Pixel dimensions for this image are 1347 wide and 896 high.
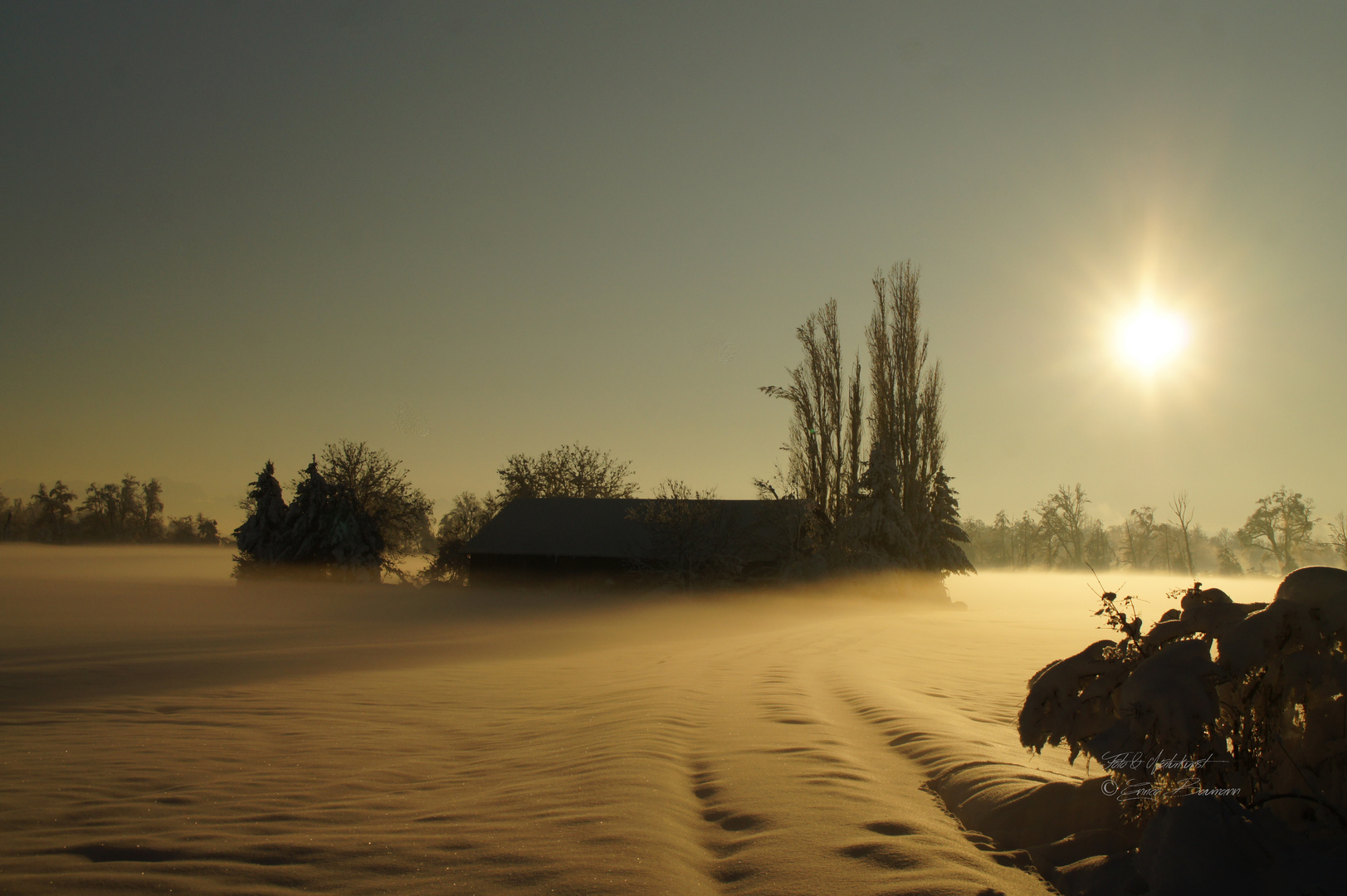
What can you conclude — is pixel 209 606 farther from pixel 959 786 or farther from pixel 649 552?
pixel 959 786

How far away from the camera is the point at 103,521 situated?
243ft

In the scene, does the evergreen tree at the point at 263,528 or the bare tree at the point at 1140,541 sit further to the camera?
the bare tree at the point at 1140,541

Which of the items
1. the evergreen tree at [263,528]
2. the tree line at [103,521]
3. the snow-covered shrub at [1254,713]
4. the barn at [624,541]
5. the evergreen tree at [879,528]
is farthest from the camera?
the tree line at [103,521]

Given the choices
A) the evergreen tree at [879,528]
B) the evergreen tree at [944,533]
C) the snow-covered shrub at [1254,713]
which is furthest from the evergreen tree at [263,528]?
the snow-covered shrub at [1254,713]

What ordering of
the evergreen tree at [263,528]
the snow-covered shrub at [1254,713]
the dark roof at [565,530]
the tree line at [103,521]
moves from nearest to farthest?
the snow-covered shrub at [1254,713]
the dark roof at [565,530]
the evergreen tree at [263,528]
the tree line at [103,521]

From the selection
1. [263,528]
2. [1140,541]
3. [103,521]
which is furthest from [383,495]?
[1140,541]

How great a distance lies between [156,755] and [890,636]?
39.1ft

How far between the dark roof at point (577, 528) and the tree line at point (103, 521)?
5831cm

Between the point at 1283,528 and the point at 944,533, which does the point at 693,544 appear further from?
the point at 1283,528

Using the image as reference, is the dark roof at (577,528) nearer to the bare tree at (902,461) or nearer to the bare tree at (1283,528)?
the bare tree at (902,461)

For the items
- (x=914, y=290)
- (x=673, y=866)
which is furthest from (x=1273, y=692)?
(x=914, y=290)

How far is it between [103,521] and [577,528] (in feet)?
224

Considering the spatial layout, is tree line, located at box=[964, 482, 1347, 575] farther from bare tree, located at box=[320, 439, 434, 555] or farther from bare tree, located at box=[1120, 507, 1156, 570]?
bare tree, located at box=[320, 439, 434, 555]

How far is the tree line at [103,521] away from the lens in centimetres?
7250
